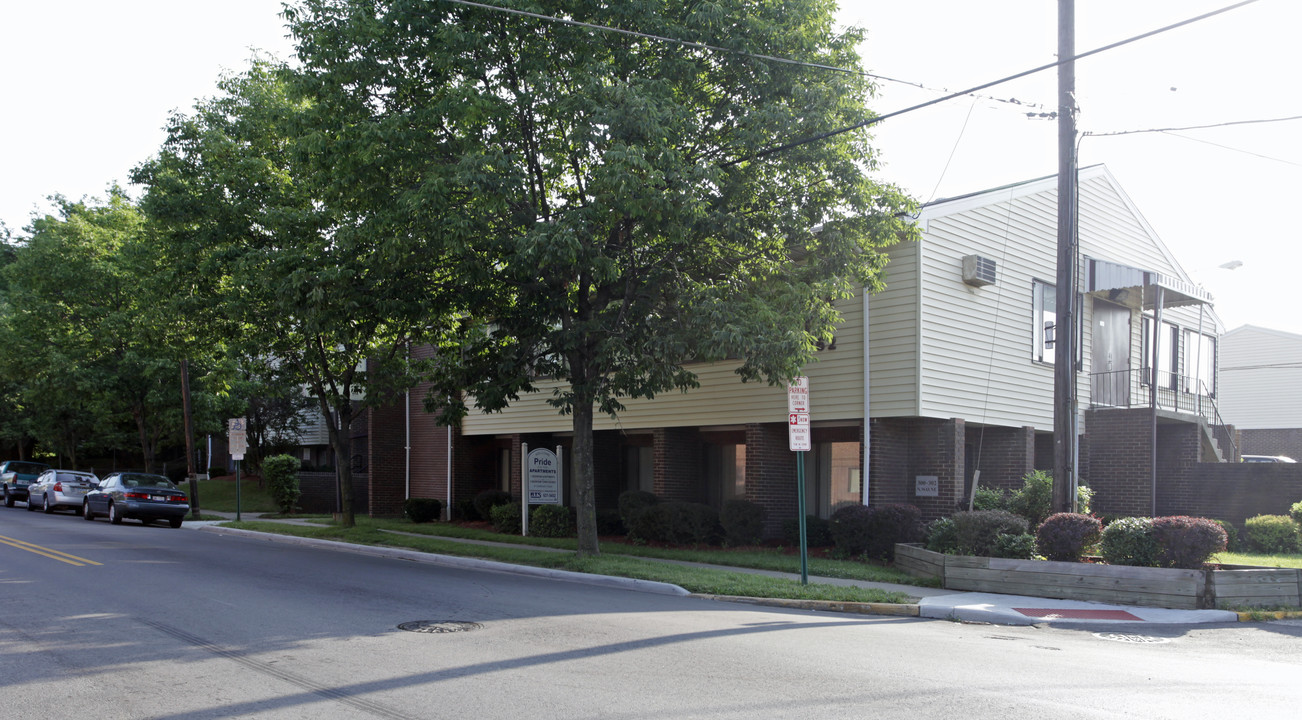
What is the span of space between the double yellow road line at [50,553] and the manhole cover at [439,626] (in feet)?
26.1

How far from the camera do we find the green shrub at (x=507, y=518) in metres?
22.9

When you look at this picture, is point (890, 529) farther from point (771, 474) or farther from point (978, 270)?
point (978, 270)

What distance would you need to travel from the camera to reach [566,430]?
2489 cm

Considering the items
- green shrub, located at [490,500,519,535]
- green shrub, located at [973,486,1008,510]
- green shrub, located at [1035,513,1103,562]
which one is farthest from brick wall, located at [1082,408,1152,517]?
green shrub, located at [490,500,519,535]

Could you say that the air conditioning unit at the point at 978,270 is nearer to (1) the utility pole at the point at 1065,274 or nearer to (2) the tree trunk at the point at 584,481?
(1) the utility pole at the point at 1065,274

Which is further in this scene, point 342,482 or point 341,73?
point 342,482

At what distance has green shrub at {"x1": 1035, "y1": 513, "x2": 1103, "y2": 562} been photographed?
13195 mm

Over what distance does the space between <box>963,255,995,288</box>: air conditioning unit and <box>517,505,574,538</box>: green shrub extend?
10229mm

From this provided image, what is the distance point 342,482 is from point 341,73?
12.3m

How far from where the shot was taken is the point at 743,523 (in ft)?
61.2

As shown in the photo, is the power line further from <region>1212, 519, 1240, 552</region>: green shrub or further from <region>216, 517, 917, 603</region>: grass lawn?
<region>1212, 519, 1240, 552</region>: green shrub

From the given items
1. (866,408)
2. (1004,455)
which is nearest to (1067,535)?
(866,408)

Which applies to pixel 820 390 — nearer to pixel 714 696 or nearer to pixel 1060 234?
pixel 1060 234

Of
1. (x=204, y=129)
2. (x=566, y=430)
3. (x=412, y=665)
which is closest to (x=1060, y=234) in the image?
(x=412, y=665)
